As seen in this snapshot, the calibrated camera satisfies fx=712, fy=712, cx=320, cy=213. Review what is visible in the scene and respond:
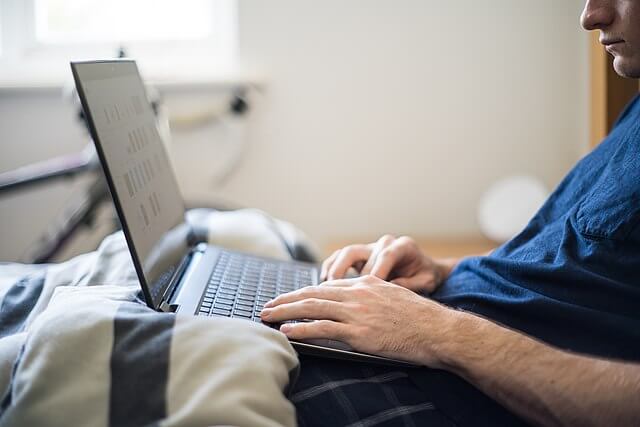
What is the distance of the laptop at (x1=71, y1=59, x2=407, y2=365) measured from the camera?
0.74 m

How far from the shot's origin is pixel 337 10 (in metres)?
2.10

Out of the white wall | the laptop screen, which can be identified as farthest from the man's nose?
the white wall

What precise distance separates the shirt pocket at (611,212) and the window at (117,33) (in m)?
1.61

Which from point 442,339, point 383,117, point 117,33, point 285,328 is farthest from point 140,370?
point 117,33

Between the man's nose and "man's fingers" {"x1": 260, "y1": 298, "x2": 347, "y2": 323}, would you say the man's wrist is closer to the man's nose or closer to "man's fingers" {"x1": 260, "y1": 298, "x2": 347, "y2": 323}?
"man's fingers" {"x1": 260, "y1": 298, "x2": 347, "y2": 323}

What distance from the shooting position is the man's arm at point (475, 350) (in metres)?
0.67

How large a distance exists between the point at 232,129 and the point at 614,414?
1.66 m

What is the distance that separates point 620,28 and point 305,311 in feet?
1.71

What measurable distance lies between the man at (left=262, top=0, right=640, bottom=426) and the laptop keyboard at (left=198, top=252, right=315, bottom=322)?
0.06 m

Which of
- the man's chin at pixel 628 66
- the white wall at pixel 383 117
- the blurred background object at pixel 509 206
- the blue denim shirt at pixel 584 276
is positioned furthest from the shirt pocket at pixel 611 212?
the white wall at pixel 383 117

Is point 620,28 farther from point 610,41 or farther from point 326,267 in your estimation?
point 326,267

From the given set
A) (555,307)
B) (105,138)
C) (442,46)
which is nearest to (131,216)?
(105,138)

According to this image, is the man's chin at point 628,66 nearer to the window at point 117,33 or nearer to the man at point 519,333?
the man at point 519,333

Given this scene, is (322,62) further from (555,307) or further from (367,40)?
(555,307)
